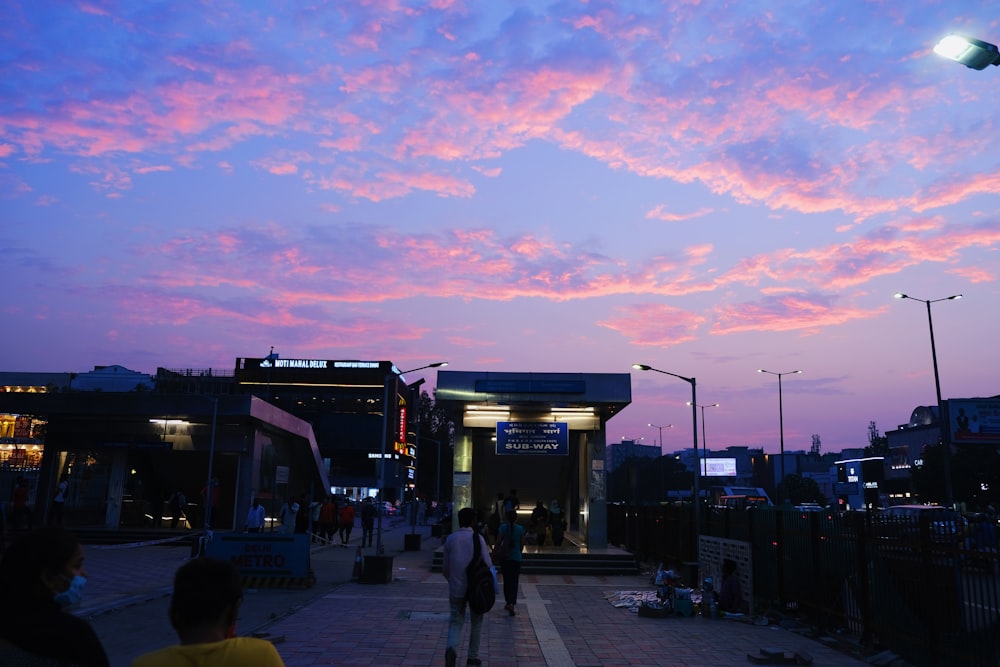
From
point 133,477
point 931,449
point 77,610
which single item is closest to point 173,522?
point 133,477

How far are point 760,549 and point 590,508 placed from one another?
Answer: 11.5 meters

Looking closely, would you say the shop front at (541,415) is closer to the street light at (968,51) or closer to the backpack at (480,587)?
the backpack at (480,587)

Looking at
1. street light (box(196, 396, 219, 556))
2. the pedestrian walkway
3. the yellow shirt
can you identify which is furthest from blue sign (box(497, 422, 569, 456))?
the yellow shirt

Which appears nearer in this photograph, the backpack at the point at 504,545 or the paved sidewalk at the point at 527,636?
the paved sidewalk at the point at 527,636

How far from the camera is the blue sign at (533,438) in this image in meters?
28.4

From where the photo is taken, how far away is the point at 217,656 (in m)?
2.73

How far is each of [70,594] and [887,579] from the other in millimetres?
11085

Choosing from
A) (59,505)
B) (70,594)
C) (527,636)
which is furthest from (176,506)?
(70,594)

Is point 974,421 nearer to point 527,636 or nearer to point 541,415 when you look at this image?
point 541,415

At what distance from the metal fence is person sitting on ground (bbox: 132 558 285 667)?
28.6 ft

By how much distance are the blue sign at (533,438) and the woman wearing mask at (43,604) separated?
2553cm

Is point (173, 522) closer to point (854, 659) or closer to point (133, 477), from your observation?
point (133, 477)

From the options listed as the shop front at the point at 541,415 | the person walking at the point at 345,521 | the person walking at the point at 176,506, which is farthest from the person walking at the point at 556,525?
the person walking at the point at 176,506

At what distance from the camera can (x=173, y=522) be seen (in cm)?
3456
